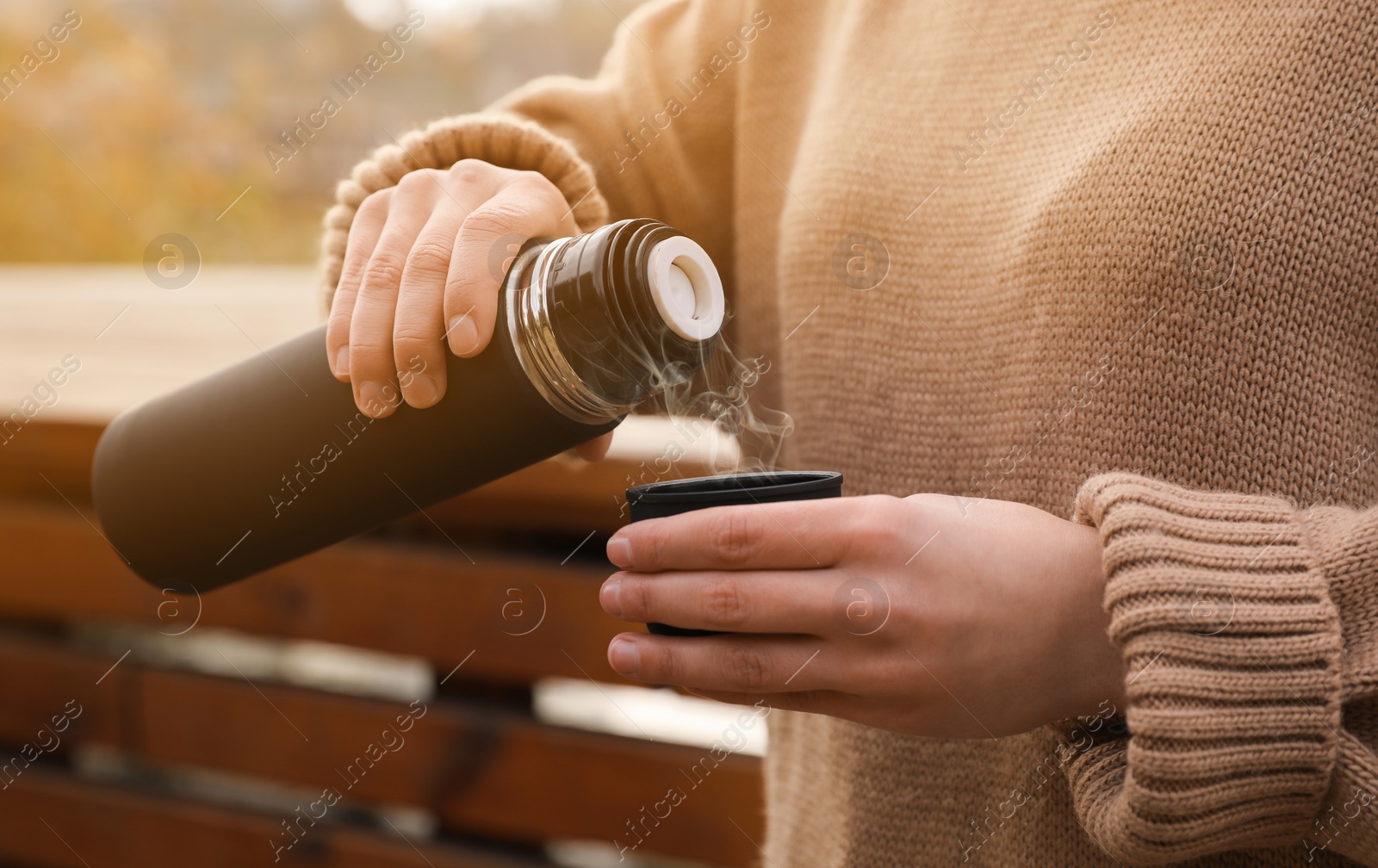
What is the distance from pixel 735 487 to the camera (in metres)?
0.50

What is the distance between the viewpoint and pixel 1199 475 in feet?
1.85

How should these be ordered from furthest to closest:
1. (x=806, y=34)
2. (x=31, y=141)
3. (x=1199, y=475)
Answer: (x=31, y=141) → (x=806, y=34) → (x=1199, y=475)

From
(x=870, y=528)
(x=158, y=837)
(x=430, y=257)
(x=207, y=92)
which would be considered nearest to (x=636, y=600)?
(x=870, y=528)

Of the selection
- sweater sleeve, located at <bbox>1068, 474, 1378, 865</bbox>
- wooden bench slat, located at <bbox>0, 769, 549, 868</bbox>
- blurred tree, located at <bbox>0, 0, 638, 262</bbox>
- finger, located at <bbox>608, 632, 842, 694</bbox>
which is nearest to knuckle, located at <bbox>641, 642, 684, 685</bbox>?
finger, located at <bbox>608, 632, 842, 694</bbox>

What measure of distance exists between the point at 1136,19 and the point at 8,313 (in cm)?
231

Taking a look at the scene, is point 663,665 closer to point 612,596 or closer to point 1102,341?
point 612,596

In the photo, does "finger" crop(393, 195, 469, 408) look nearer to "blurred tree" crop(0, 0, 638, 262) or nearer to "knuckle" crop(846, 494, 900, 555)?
"knuckle" crop(846, 494, 900, 555)

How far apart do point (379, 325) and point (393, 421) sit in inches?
2.4

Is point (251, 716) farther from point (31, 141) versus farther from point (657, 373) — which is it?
point (31, 141)

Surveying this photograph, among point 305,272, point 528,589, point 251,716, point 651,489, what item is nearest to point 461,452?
point 651,489

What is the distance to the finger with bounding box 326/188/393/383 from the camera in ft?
1.87

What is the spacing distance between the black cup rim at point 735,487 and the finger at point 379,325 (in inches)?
6.3

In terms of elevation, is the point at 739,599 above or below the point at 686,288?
below

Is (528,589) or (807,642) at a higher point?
(807,642)
